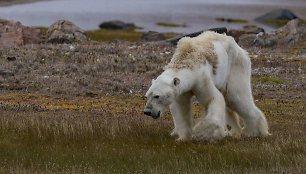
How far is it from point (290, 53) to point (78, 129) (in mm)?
26356

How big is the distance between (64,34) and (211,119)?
3055 centimetres

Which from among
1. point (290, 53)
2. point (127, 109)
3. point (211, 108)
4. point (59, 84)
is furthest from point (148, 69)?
point (211, 108)

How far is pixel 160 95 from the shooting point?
975 cm

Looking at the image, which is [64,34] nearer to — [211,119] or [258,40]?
[258,40]

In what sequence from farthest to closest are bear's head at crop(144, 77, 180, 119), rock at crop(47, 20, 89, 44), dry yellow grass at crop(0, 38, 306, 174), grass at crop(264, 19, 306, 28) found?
grass at crop(264, 19, 306, 28)
rock at crop(47, 20, 89, 44)
bear's head at crop(144, 77, 180, 119)
dry yellow grass at crop(0, 38, 306, 174)

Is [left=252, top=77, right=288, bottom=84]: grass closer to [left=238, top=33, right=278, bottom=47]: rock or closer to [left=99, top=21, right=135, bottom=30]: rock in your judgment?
[left=238, top=33, right=278, bottom=47]: rock

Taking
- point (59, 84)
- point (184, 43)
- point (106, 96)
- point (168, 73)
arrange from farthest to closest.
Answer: point (59, 84), point (106, 96), point (184, 43), point (168, 73)

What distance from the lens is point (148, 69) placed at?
2766 centimetres

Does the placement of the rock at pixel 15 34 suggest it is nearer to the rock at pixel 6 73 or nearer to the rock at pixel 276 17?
the rock at pixel 6 73

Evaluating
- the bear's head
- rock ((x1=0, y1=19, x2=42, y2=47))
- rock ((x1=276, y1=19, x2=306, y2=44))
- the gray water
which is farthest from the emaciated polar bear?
the gray water

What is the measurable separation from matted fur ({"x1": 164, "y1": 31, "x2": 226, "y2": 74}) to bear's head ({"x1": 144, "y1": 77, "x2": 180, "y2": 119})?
61 centimetres

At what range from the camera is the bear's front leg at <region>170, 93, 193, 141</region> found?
35.7 feet

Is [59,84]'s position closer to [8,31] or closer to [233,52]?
[233,52]

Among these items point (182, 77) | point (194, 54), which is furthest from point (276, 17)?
point (182, 77)
